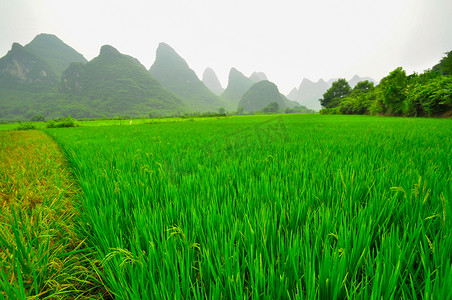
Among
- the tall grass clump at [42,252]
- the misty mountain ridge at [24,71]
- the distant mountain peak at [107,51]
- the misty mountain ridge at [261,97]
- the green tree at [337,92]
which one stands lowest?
the tall grass clump at [42,252]

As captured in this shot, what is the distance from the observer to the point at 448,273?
0.55 m

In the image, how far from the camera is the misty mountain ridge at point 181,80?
5482 inches

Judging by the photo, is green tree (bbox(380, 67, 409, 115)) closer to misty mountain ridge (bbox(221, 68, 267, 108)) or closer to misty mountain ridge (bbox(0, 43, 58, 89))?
misty mountain ridge (bbox(221, 68, 267, 108))

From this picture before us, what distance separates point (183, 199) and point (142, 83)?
136 metres

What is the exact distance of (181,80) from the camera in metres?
157

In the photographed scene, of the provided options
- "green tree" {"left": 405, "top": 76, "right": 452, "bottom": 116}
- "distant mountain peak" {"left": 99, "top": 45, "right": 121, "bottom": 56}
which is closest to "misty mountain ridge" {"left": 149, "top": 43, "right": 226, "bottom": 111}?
"distant mountain peak" {"left": 99, "top": 45, "right": 121, "bottom": 56}

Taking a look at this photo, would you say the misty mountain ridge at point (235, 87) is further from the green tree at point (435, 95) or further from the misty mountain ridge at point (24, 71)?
the green tree at point (435, 95)

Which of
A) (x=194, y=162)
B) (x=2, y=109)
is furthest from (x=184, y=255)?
(x=2, y=109)

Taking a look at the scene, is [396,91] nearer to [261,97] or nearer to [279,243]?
[279,243]

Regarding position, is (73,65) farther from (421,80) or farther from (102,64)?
(421,80)

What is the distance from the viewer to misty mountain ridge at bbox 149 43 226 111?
139250 millimetres

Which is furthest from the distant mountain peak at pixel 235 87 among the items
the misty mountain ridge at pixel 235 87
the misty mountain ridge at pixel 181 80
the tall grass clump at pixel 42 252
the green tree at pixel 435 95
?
the tall grass clump at pixel 42 252

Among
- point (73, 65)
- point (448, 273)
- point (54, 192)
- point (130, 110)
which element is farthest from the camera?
point (73, 65)

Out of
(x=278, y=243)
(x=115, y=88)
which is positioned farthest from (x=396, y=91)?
(x=115, y=88)
